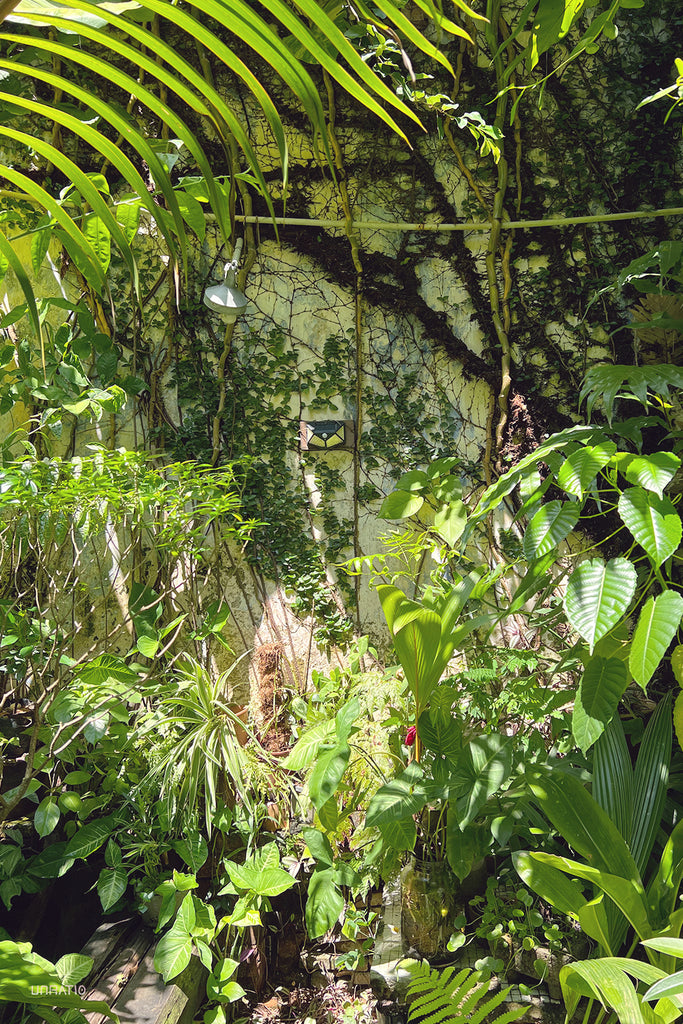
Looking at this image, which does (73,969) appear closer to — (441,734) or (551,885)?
(441,734)

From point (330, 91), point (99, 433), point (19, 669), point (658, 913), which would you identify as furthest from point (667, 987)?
point (330, 91)

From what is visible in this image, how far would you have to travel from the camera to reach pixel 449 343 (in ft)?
10.2

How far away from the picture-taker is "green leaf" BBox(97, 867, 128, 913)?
2033mm

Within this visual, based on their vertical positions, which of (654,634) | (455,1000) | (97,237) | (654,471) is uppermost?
(97,237)

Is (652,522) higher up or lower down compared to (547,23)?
lower down

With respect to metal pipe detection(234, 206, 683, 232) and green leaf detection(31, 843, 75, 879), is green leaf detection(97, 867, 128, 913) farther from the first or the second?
metal pipe detection(234, 206, 683, 232)

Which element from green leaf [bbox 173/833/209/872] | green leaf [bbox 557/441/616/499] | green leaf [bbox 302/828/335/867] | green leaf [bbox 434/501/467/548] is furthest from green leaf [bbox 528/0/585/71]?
green leaf [bbox 173/833/209/872]

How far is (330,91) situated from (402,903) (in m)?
3.16

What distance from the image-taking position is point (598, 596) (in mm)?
1343

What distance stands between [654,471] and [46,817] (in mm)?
1930

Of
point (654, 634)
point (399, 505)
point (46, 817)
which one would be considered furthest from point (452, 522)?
point (46, 817)

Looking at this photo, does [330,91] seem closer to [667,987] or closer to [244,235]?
[244,235]

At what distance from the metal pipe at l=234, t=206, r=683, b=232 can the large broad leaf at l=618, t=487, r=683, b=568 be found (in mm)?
1978

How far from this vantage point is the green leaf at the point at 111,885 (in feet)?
6.67
